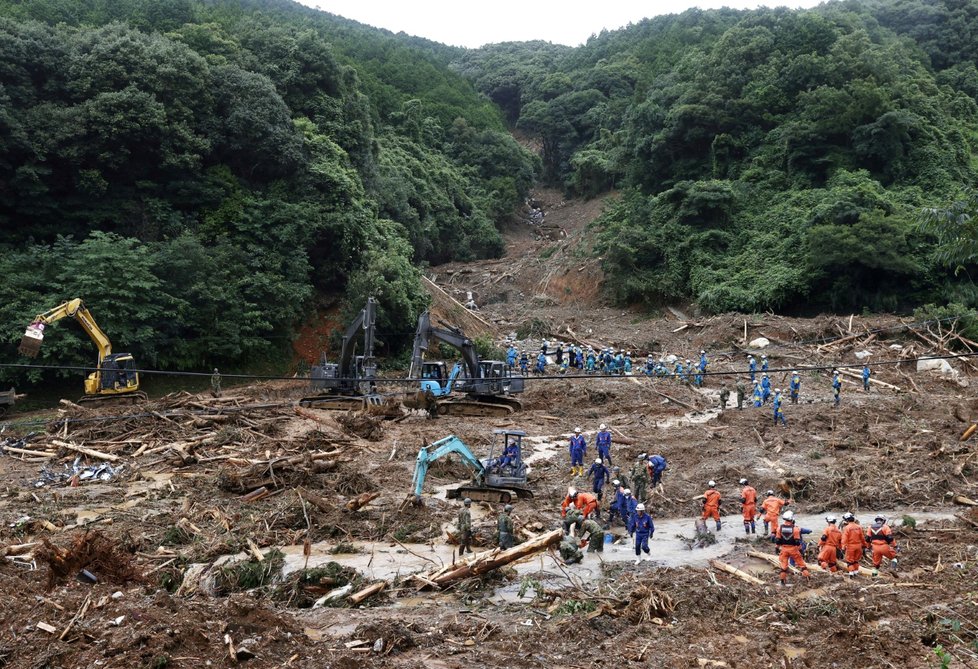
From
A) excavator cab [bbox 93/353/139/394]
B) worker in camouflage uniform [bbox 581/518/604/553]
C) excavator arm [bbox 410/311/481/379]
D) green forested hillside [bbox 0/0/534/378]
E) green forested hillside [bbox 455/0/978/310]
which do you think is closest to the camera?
worker in camouflage uniform [bbox 581/518/604/553]

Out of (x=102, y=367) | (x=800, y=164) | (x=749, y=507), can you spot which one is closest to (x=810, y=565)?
(x=749, y=507)

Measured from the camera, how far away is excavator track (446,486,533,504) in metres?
16.2

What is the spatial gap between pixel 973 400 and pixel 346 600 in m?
21.6

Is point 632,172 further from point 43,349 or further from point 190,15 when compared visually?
point 43,349

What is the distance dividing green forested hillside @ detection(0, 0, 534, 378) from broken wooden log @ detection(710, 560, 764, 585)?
22941mm

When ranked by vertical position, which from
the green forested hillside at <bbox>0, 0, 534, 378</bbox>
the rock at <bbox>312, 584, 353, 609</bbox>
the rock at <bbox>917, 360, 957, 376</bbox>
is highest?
the green forested hillside at <bbox>0, 0, 534, 378</bbox>

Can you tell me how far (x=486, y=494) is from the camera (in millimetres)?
16297

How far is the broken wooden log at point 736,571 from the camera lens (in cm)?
1128

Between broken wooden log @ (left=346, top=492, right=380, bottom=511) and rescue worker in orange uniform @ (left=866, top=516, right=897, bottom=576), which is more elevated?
rescue worker in orange uniform @ (left=866, top=516, right=897, bottom=576)

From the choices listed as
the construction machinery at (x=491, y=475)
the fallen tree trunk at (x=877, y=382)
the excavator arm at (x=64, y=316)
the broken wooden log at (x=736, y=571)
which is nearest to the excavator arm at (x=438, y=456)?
the construction machinery at (x=491, y=475)

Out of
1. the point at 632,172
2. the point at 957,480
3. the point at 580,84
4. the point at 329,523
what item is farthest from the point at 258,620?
the point at 580,84

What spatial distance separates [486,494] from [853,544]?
744cm

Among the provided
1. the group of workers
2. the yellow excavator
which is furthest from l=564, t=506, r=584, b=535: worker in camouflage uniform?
the yellow excavator

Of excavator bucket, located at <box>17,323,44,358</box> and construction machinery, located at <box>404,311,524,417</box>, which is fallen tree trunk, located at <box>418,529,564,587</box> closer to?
construction machinery, located at <box>404,311,524,417</box>
